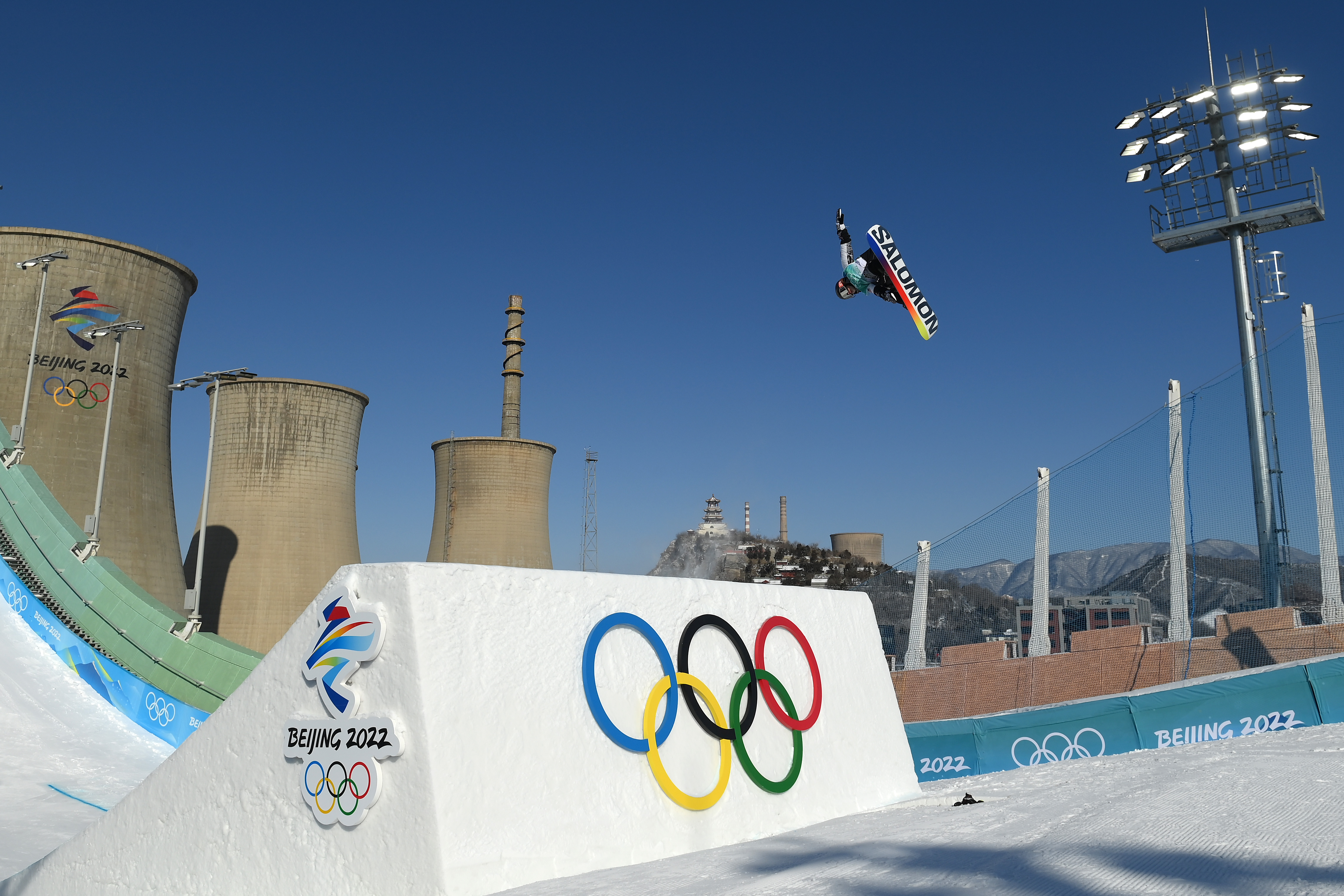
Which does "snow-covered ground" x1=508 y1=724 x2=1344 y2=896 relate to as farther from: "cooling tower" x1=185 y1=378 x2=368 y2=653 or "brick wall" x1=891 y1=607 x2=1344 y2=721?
"cooling tower" x1=185 y1=378 x2=368 y2=653

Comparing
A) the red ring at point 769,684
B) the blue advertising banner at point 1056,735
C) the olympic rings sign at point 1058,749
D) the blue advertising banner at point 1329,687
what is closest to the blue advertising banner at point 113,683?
the red ring at point 769,684

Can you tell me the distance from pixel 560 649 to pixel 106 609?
557 inches

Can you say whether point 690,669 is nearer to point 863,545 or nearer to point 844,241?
point 844,241

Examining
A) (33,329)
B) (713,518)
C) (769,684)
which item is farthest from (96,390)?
(713,518)

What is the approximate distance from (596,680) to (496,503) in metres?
31.6

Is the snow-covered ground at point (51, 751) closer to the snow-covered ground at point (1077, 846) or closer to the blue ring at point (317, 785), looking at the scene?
the blue ring at point (317, 785)

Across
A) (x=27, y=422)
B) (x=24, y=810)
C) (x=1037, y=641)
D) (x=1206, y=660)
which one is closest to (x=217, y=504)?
(x=27, y=422)

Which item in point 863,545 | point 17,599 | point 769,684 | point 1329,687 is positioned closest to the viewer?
point 769,684

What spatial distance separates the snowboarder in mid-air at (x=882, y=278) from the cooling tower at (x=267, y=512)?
18984mm

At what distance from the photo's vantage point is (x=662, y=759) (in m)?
4.84

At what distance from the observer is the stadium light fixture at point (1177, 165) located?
1579 cm

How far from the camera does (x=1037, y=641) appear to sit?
34.2 feet

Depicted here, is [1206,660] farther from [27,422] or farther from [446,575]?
Answer: [27,422]

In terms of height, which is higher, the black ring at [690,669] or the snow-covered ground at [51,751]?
the black ring at [690,669]
